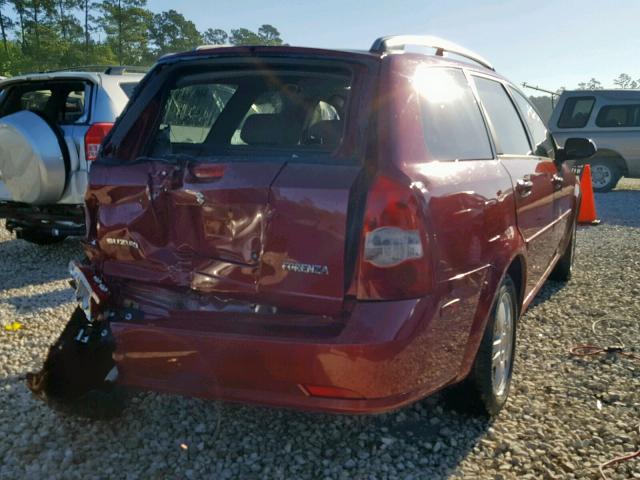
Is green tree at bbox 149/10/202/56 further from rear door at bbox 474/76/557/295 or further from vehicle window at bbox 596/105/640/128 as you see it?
rear door at bbox 474/76/557/295

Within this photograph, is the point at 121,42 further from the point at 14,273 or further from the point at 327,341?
A: the point at 327,341

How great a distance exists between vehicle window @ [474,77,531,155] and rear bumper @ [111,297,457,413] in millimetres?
1481

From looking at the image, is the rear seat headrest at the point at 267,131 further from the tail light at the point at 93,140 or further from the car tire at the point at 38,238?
the car tire at the point at 38,238

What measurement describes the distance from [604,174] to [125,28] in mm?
41049

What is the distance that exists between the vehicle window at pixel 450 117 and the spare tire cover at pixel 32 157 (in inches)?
146

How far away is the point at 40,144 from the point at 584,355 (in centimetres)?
449

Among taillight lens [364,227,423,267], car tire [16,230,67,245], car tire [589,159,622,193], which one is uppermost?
taillight lens [364,227,423,267]

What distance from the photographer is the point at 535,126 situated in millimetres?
4660

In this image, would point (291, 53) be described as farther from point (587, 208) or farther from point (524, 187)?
point (587, 208)

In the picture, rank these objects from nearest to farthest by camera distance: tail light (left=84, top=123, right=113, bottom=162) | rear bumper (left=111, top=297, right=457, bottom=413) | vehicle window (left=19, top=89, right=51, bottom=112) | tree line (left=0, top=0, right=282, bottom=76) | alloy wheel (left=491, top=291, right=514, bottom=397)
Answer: rear bumper (left=111, top=297, right=457, bottom=413) < alloy wheel (left=491, top=291, right=514, bottom=397) < tail light (left=84, top=123, right=113, bottom=162) < vehicle window (left=19, top=89, right=51, bottom=112) < tree line (left=0, top=0, right=282, bottom=76)

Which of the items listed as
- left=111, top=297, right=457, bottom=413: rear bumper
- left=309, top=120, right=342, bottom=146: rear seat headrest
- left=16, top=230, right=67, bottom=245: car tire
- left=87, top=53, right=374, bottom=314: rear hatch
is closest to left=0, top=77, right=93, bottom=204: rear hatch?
left=16, top=230, right=67, bottom=245: car tire

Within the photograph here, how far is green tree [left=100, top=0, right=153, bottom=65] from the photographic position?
46.3m

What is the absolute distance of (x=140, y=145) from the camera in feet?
10.00

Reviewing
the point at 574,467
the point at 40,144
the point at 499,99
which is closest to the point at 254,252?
the point at 574,467
